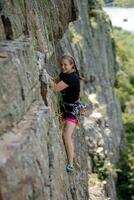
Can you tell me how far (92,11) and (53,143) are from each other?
24.6 m

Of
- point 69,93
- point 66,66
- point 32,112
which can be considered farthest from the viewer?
point 69,93

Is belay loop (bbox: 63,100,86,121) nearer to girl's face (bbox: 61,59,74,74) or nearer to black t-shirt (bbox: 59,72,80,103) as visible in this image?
black t-shirt (bbox: 59,72,80,103)

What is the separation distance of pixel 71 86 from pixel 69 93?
0.28 m

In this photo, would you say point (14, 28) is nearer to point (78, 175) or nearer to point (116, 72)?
point (78, 175)

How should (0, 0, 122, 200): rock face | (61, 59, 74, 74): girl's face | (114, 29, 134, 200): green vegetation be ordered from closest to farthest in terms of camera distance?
(0, 0, 122, 200): rock face, (61, 59, 74, 74): girl's face, (114, 29, 134, 200): green vegetation

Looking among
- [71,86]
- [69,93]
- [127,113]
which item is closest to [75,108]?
[69,93]

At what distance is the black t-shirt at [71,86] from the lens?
10883 mm

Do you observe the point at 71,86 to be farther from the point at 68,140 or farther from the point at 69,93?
the point at 68,140

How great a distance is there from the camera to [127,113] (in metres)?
40.1

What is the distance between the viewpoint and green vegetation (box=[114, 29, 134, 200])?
27952 millimetres

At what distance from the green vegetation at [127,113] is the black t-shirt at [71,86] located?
16438 mm

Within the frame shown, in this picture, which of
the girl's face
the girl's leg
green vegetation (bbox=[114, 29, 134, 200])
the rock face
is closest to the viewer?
the rock face

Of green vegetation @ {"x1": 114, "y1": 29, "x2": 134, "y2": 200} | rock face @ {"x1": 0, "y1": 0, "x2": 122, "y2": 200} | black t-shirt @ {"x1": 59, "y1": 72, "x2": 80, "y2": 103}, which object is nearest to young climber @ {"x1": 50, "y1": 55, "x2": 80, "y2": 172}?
black t-shirt @ {"x1": 59, "y1": 72, "x2": 80, "y2": 103}

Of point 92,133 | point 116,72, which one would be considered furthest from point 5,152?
point 116,72
